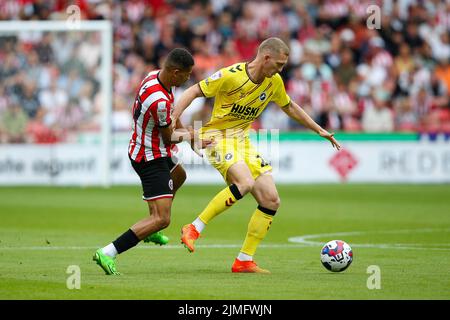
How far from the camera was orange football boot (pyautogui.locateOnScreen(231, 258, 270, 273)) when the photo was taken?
10.5m

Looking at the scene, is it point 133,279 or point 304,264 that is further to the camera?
point 304,264

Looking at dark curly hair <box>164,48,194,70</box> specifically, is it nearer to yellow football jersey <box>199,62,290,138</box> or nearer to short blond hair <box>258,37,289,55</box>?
yellow football jersey <box>199,62,290,138</box>

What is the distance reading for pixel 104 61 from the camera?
84.5 ft

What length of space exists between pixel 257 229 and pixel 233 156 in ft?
2.77

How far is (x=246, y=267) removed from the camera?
10578 mm

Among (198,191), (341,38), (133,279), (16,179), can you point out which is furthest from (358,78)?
(133,279)

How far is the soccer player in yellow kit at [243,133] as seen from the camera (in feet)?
35.1

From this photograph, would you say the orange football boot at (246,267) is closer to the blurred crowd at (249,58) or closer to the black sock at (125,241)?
the black sock at (125,241)

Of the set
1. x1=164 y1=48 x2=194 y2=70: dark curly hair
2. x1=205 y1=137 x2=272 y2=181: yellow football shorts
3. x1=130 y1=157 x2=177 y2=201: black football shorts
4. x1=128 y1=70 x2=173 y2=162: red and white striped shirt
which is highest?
x1=164 y1=48 x2=194 y2=70: dark curly hair

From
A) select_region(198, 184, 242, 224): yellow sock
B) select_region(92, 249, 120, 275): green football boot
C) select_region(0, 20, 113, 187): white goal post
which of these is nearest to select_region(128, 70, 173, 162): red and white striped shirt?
select_region(198, 184, 242, 224): yellow sock

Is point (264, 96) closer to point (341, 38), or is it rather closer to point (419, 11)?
point (341, 38)

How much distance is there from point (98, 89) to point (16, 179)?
10.1 feet

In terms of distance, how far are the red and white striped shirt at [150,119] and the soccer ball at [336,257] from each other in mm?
1932

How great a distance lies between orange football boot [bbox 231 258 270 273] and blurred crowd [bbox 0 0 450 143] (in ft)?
50.7
